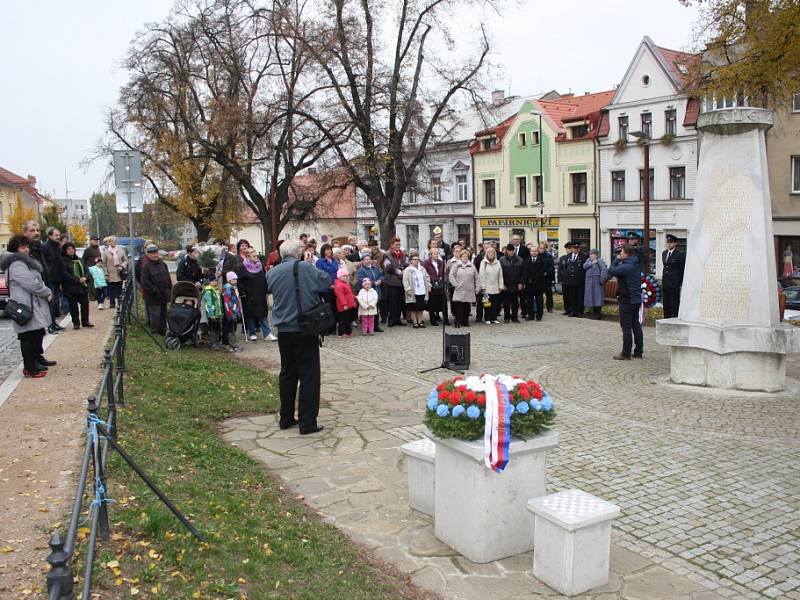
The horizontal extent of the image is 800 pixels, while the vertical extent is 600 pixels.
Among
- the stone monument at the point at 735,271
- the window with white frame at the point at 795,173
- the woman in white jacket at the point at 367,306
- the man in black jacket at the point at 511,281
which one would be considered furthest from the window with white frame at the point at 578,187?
the stone monument at the point at 735,271

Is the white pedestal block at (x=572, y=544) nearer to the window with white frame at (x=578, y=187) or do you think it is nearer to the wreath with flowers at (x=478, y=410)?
the wreath with flowers at (x=478, y=410)

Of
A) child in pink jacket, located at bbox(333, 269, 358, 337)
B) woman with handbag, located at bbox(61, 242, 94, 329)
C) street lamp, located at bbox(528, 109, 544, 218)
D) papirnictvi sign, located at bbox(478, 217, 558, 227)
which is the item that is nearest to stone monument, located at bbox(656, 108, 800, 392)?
child in pink jacket, located at bbox(333, 269, 358, 337)

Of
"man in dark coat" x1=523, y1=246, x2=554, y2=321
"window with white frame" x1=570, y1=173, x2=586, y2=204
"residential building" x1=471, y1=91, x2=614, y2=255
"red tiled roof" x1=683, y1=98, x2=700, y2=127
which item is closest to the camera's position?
"man in dark coat" x1=523, y1=246, x2=554, y2=321

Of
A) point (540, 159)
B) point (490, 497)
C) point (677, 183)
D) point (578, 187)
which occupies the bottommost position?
point (490, 497)

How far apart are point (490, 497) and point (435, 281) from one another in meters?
11.8

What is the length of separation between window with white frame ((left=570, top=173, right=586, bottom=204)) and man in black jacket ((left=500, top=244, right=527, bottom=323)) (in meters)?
26.5

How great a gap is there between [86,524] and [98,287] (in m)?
14.9

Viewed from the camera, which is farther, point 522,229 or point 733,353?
point 522,229

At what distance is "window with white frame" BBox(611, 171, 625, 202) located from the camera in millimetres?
40312

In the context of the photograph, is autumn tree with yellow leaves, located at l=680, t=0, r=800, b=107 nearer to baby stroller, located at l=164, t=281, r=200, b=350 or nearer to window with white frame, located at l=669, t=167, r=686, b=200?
baby stroller, located at l=164, t=281, r=200, b=350

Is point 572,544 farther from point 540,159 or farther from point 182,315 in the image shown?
point 540,159

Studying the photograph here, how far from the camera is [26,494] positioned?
5.32 m

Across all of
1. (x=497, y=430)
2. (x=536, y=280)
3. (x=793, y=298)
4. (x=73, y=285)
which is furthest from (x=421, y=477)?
(x=793, y=298)

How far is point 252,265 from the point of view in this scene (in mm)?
14195
